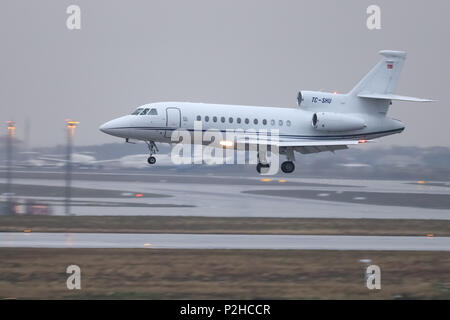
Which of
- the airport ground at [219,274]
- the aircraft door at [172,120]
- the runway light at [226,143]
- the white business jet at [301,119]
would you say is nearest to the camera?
the airport ground at [219,274]

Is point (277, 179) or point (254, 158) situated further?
point (277, 179)

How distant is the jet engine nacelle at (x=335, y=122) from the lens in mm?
45469

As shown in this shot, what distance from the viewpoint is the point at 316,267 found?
2080 cm

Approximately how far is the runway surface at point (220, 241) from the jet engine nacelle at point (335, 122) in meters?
18.5

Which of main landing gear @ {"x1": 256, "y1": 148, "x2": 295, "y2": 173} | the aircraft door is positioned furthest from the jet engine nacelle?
the aircraft door

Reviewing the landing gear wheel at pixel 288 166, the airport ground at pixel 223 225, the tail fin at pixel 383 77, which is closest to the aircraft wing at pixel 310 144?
the landing gear wheel at pixel 288 166

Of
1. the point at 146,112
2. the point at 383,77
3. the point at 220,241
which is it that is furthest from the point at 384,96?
the point at 220,241

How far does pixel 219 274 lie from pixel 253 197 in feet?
75.2

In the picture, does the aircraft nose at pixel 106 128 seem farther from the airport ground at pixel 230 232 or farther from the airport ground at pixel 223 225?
the airport ground at pixel 223 225

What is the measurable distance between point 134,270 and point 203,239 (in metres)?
6.49

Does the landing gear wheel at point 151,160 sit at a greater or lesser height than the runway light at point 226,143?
lesser

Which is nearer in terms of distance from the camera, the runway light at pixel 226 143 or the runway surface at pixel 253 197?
the runway surface at pixel 253 197
